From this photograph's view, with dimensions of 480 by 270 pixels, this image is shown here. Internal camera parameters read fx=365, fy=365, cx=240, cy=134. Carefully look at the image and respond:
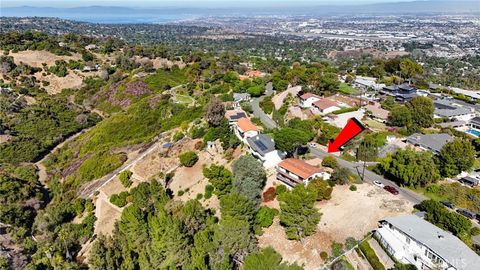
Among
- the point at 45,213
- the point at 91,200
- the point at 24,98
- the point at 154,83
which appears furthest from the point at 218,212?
the point at 24,98

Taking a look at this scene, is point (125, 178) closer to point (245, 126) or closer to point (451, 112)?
point (245, 126)

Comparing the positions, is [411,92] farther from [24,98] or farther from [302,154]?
[24,98]

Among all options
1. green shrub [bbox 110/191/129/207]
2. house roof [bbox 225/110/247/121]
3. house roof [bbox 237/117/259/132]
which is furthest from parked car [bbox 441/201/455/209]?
green shrub [bbox 110/191/129/207]

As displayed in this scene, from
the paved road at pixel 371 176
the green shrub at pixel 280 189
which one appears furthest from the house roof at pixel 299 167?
the paved road at pixel 371 176

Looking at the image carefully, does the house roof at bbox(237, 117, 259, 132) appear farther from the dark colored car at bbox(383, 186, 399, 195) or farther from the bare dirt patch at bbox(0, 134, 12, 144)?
the bare dirt patch at bbox(0, 134, 12, 144)

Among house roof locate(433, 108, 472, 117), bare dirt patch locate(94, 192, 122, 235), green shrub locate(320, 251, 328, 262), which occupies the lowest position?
bare dirt patch locate(94, 192, 122, 235)

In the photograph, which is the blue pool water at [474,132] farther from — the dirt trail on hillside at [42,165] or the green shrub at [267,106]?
the dirt trail on hillside at [42,165]
